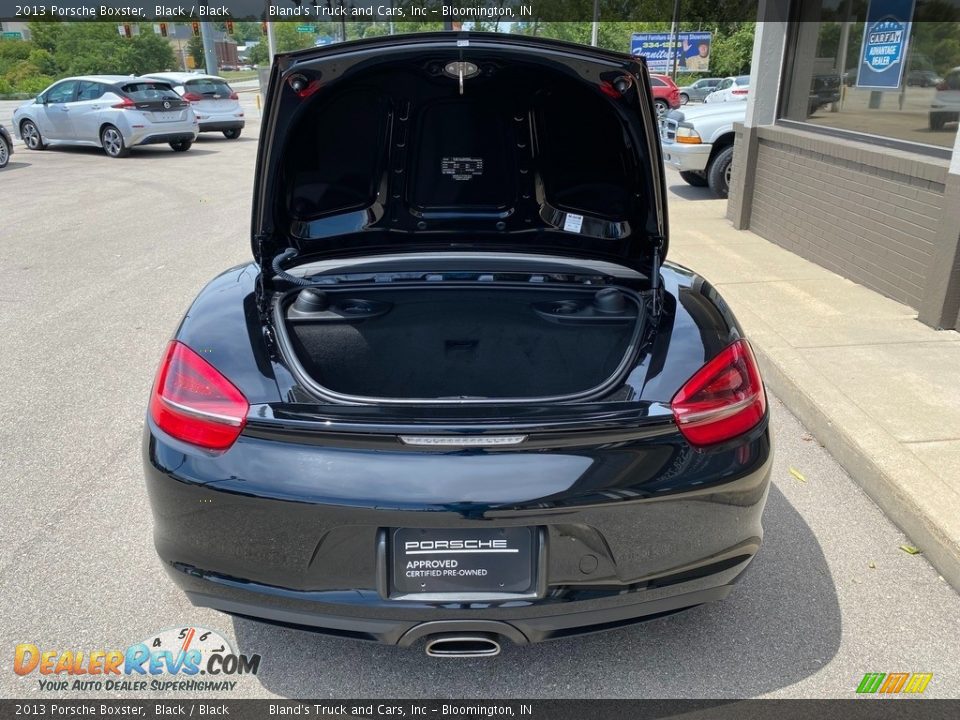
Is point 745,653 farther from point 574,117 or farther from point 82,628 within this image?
point 82,628

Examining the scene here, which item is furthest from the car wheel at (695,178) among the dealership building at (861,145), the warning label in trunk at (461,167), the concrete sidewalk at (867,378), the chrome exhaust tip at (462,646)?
the chrome exhaust tip at (462,646)

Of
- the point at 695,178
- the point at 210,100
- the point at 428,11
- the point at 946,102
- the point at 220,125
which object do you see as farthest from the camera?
the point at 428,11

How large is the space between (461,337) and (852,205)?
5.08 meters

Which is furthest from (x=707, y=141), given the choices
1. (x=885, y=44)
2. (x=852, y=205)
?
(x=852, y=205)

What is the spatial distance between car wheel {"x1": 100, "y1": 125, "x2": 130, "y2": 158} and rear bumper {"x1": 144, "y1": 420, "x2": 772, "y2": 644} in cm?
1720

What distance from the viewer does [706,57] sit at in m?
45.2

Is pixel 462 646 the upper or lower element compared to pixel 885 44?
lower

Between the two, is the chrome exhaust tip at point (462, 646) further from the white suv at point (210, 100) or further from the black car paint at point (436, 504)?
the white suv at point (210, 100)

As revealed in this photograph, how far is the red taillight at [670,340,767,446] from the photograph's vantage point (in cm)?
219

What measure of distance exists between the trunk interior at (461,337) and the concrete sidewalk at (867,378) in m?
1.53

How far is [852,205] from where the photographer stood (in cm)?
677

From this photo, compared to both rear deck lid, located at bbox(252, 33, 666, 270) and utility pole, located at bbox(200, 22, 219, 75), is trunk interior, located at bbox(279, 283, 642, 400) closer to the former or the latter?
rear deck lid, located at bbox(252, 33, 666, 270)

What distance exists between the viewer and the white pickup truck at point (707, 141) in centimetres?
1121

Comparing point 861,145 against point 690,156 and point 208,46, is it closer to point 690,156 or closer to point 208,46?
point 690,156
